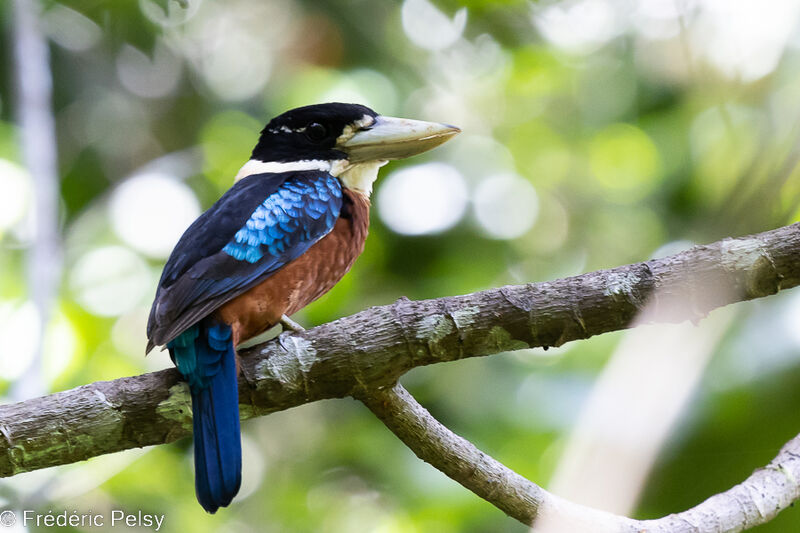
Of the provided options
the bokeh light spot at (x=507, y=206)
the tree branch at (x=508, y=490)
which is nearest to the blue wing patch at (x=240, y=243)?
the tree branch at (x=508, y=490)

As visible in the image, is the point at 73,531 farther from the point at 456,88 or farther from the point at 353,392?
the point at 456,88

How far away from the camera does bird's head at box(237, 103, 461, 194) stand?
133 inches

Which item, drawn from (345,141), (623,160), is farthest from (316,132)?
(623,160)

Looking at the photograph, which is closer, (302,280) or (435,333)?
(435,333)

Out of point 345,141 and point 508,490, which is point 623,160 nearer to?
point 345,141

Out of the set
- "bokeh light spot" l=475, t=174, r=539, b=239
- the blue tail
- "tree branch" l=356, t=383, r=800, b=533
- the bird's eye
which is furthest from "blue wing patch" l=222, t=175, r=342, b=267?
"bokeh light spot" l=475, t=174, r=539, b=239

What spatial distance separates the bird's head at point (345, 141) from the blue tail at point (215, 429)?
1.12 m

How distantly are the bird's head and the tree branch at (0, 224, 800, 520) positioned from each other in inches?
40.7

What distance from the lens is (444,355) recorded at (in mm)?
2473

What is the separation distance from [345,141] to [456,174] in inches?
78.6

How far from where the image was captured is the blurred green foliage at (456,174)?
145 inches

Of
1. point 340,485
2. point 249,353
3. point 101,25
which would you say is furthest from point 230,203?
point 101,25

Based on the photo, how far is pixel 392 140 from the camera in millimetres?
3385

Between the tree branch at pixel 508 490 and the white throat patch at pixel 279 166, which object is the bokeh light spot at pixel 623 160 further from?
the tree branch at pixel 508 490
